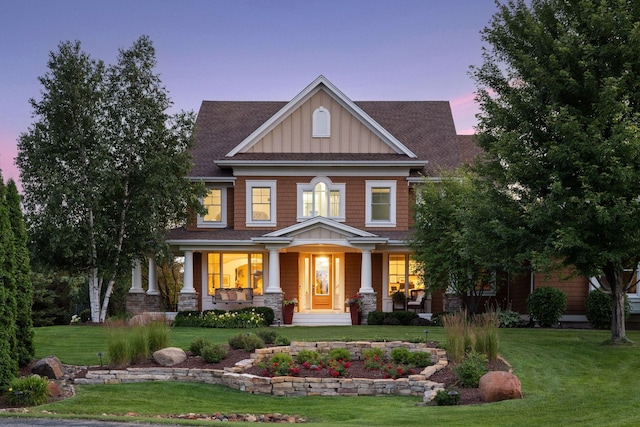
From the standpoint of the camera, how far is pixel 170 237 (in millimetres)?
26375

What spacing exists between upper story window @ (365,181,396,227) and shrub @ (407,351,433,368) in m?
12.5

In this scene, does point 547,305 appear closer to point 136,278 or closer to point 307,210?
point 307,210

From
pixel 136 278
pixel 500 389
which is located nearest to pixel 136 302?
pixel 136 278

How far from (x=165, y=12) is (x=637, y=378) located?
53.0 feet

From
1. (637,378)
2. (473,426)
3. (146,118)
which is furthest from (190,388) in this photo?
(146,118)

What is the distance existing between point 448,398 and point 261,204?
1692 cm

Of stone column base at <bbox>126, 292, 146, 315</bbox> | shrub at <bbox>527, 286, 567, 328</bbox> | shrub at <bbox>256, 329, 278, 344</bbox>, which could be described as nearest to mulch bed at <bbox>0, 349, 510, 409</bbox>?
shrub at <bbox>256, 329, 278, 344</bbox>

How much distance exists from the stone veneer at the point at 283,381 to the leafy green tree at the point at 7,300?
1.57 m

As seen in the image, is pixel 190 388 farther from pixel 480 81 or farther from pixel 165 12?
pixel 165 12

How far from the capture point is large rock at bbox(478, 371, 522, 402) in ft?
36.0

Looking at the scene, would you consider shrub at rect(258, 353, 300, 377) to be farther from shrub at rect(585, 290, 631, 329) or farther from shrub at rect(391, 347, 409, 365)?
shrub at rect(585, 290, 631, 329)

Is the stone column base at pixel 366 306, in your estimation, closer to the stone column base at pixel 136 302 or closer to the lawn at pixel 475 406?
the lawn at pixel 475 406

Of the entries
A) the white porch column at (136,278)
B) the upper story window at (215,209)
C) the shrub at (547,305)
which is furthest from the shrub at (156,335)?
the shrub at (547,305)

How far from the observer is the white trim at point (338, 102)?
26.5 meters
